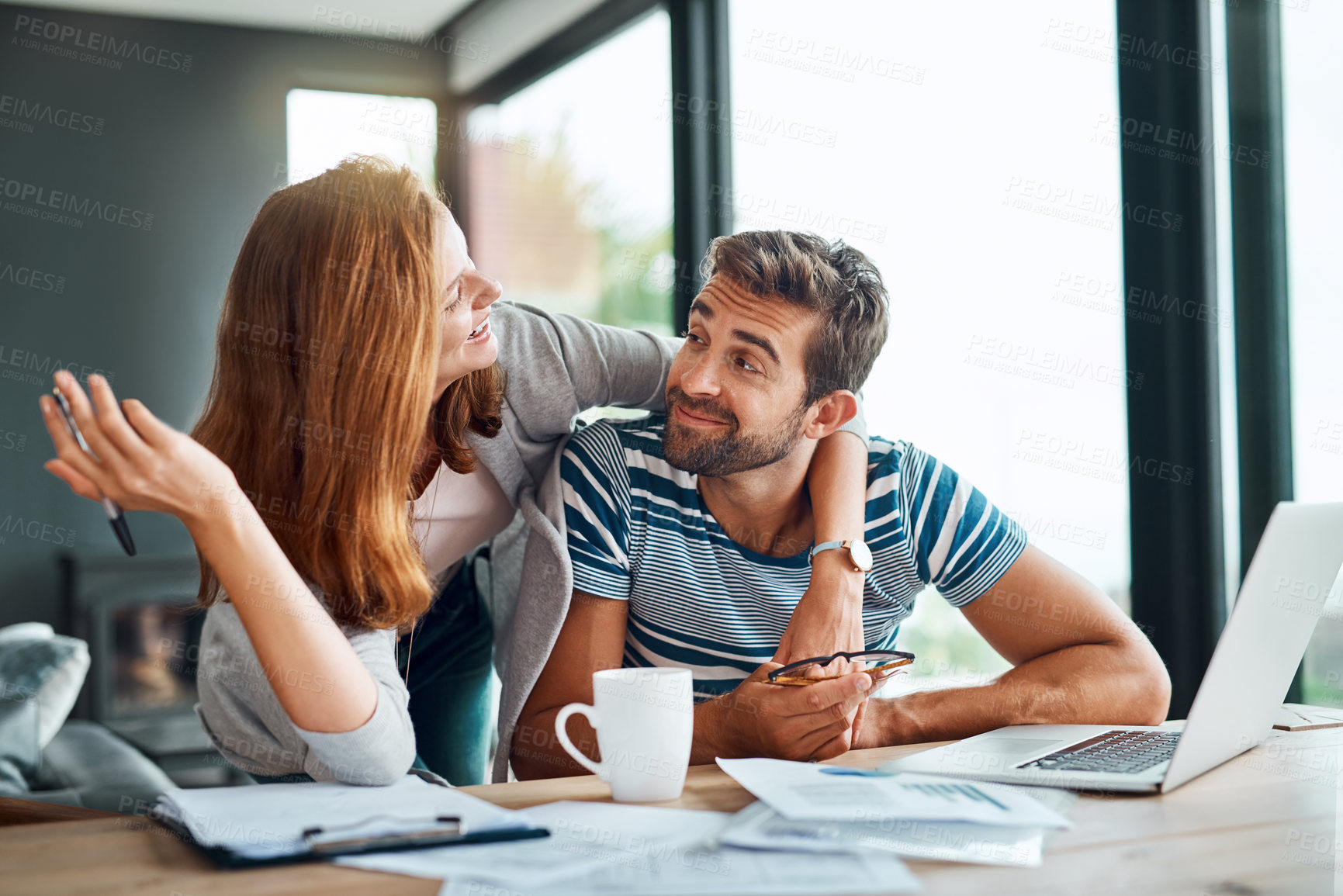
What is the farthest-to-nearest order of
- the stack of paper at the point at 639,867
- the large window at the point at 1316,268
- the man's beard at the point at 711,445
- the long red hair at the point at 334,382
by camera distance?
the large window at the point at 1316,268, the man's beard at the point at 711,445, the long red hair at the point at 334,382, the stack of paper at the point at 639,867

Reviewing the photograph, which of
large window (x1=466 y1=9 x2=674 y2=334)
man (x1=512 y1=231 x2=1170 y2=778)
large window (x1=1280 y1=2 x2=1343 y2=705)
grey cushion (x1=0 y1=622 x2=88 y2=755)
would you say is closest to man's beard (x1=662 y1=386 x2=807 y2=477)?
man (x1=512 y1=231 x2=1170 y2=778)

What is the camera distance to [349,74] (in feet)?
16.1

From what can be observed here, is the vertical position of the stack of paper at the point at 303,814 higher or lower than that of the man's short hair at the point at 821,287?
lower

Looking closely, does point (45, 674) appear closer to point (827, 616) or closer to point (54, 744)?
point (54, 744)

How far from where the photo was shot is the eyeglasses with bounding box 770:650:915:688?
1055 millimetres

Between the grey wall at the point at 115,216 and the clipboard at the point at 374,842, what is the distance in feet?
13.6

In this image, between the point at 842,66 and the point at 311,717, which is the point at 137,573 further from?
the point at 311,717

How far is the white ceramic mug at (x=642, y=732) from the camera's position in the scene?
883 mm

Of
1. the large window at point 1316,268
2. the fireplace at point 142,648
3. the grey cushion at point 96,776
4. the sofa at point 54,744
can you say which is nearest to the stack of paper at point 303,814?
the grey cushion at point 96,776

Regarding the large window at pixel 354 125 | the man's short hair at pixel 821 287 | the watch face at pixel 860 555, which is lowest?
the watch face at pixel 860 555

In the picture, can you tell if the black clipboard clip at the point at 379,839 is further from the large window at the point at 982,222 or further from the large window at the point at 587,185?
the large window at the point at 587,185

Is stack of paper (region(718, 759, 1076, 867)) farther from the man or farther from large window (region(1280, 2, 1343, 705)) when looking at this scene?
large window (region(1280, 2, 1343, 705))

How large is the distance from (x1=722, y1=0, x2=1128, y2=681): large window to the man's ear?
1.25 ft

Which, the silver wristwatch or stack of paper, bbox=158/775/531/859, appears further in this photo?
the silver wristwatch
